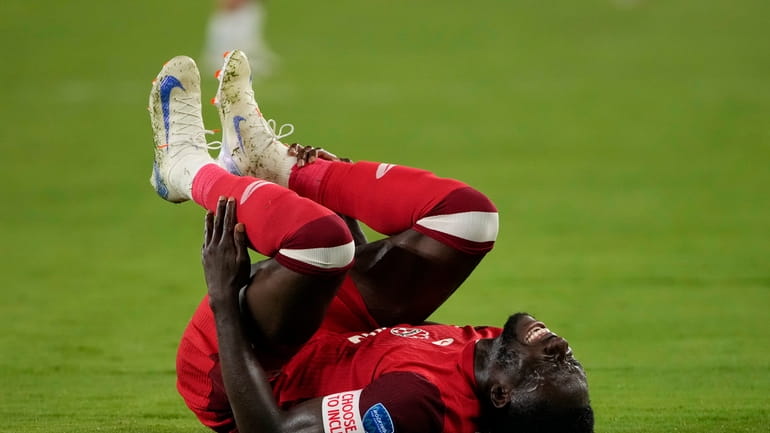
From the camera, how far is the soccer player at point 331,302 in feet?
9.46

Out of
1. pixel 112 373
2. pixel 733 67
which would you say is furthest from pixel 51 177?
pixel 733 67

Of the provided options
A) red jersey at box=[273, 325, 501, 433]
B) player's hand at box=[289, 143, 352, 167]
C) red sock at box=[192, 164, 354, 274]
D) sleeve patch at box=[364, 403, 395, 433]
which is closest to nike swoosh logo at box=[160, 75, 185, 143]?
player's hand at box=[289, 143, 352, 167]

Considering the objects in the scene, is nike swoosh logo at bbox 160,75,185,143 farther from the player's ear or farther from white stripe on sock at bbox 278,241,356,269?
the player's ear

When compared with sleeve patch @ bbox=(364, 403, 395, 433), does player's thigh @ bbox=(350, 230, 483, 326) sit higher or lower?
higher

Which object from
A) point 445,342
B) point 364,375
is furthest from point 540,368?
point 364,375

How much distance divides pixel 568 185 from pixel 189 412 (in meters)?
4.23

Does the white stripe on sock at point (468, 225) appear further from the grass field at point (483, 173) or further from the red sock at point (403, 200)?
the grass field at point (483, 173)

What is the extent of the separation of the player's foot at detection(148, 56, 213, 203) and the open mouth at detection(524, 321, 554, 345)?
1058 millimetres

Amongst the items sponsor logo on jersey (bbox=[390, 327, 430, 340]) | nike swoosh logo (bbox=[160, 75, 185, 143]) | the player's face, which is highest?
nike swoosh logo (bbox=[160, 75, 185, 143])

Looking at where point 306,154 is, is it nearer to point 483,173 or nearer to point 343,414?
point 343,414

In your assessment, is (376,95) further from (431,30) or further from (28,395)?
(28,395)

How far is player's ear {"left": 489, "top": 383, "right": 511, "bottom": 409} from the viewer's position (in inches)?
115

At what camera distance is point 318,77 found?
1075cm

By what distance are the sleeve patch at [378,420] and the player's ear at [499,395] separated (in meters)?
0.29
